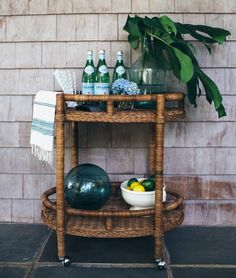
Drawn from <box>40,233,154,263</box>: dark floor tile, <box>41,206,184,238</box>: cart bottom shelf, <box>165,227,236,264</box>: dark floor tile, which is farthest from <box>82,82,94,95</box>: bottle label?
<box>165,227,236,264</box>: dark floor tile

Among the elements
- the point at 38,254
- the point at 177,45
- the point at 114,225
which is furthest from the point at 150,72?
the point at 38,254

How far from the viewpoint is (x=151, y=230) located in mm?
1815

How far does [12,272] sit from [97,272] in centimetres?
39

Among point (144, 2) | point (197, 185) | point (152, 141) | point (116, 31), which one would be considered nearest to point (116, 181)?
point (152, 141)

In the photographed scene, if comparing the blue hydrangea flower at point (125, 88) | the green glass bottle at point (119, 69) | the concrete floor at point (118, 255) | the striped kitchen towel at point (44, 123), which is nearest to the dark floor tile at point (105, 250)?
A: the concrete floor at point (118, 255)

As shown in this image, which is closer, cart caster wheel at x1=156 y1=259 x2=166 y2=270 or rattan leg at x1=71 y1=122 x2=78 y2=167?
cart caster wheel at x1=156 y1=259 x2=166 y2=270

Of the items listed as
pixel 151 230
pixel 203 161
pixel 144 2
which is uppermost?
pixel 144 2

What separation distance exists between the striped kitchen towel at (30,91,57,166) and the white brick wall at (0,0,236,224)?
0.44 metres

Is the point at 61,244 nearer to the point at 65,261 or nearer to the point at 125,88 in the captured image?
the point at 65,261

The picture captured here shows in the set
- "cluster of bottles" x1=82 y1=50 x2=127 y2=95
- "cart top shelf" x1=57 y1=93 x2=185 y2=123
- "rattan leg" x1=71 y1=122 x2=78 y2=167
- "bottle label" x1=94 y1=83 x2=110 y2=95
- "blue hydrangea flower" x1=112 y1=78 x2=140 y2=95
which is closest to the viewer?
"cart top shelf" x1=57 y1=93 x2=185 y2=123

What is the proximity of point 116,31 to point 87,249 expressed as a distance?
125cm

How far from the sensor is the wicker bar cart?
1.74m

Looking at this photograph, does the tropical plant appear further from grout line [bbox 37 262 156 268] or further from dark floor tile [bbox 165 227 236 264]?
grout line [bbox 37 262 156 268]

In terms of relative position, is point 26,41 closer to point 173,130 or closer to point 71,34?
point 71,34
